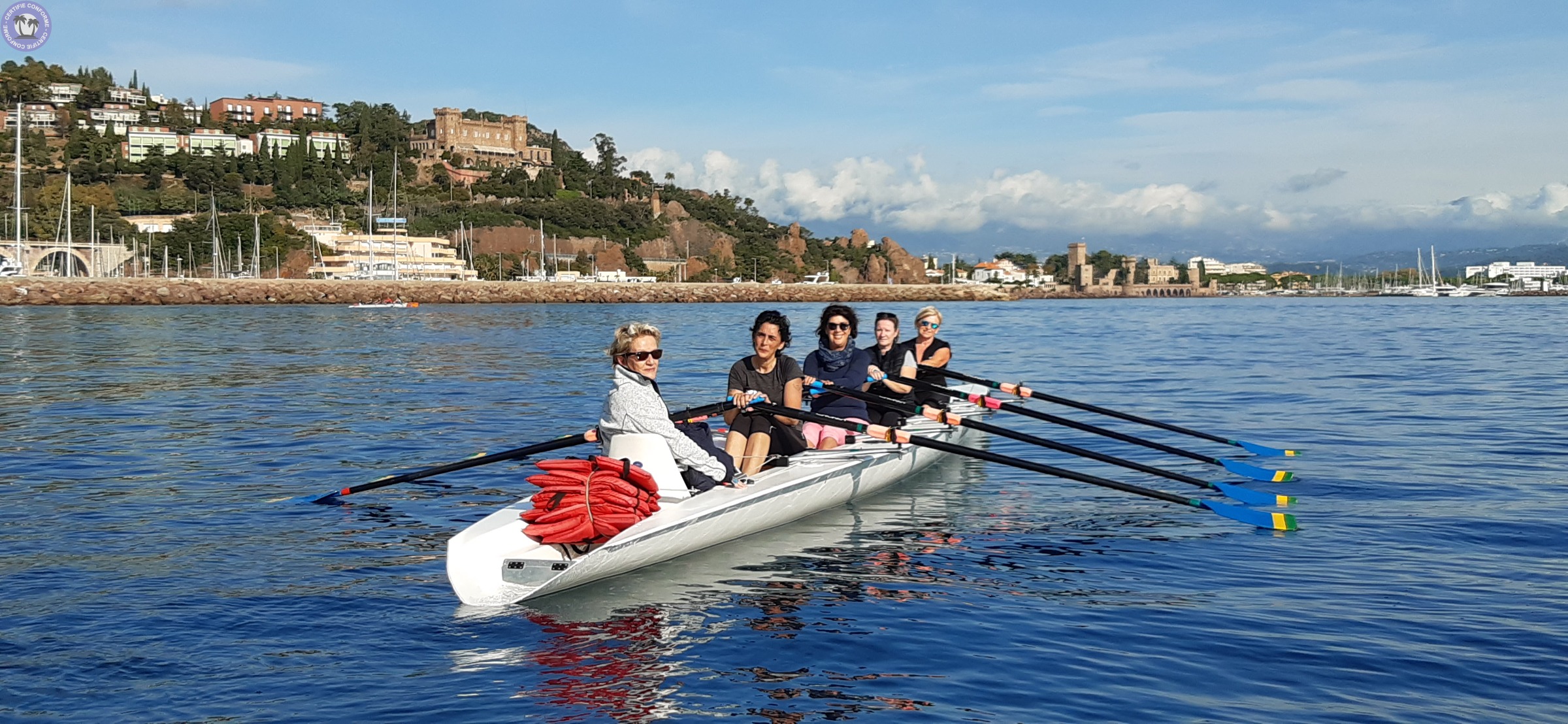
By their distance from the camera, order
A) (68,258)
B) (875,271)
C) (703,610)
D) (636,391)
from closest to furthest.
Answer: (703,610), (636,391), (68,258), (875,271)

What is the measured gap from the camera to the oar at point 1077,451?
1043 centimetres

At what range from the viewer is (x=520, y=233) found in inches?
5438

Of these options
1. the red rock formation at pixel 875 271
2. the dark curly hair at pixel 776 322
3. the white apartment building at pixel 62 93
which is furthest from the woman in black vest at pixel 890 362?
the white apartment building at pixel 62 93

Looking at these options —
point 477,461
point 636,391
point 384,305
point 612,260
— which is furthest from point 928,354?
point 612,260

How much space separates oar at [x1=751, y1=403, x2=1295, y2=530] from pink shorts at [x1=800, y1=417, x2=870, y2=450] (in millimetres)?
1138

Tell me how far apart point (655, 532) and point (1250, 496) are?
6.00 meters

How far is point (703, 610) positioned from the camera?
294 inches

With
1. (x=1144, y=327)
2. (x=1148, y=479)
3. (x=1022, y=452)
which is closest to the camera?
(x=1148, y=479)

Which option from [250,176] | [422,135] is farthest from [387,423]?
[422,135]

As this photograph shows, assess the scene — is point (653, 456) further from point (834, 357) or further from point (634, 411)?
point (834, 357)

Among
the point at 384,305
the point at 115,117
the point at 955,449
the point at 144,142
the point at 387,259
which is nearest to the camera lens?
the point at 955,449

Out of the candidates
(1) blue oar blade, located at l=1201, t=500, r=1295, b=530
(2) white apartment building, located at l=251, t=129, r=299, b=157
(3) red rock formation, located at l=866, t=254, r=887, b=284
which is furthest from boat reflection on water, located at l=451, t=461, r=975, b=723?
(2) white apartment building, located at l=251, t=129, r=299, b=157

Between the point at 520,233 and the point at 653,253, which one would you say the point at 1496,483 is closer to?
the point at 520,233

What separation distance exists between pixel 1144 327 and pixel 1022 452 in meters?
46.3
